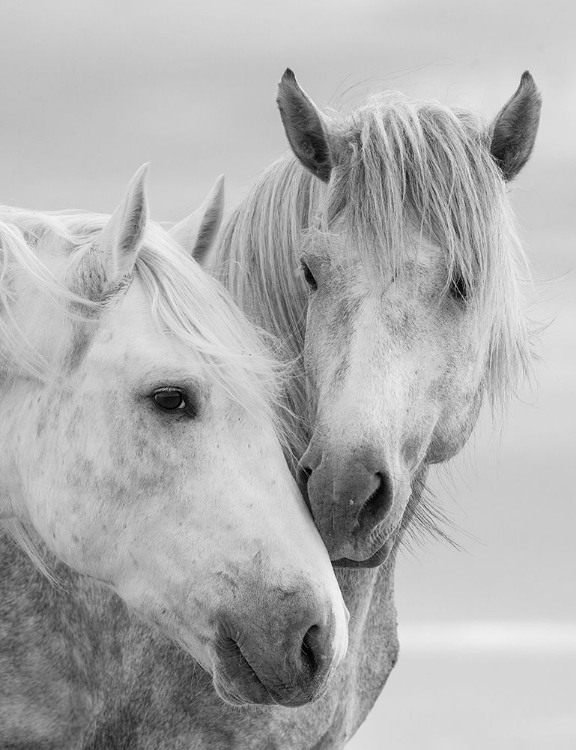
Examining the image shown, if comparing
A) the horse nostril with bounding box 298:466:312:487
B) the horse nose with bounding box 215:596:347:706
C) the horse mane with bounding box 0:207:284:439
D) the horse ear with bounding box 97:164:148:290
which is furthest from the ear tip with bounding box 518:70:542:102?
the horse nose with bounding box 215:596:347:706

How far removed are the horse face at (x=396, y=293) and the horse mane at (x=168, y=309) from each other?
1.03 feet

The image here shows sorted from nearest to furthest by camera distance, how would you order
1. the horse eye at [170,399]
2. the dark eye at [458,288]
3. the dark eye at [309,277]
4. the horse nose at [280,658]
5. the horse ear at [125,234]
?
the horse nose at [280,658], the horse eye at [170,399], the horse ear at [125,234], the dark eye at [458,288], the dark eye at [309,277]

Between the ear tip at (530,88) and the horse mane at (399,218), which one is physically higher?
the ear tip at (530,88)

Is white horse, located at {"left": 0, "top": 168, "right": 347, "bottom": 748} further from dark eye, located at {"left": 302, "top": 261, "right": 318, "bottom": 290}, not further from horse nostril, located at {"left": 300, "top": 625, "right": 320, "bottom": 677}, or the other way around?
dark eye, located at {"left": 302, "top": 261, "right": 318, "bottom": 290}

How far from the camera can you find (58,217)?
472cm

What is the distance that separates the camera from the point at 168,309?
4.09m

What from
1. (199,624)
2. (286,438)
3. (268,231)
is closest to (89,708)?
(199,624)

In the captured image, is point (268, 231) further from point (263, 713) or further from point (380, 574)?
point (263, 713)

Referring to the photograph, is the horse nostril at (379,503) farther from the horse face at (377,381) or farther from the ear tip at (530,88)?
the ear tip at (530,88)

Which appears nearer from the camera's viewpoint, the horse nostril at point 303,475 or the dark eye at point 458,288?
the horse nostril at point 303,475

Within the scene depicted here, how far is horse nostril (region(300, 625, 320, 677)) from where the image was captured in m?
3.74

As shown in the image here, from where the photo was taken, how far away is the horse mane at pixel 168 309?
13.2 feet

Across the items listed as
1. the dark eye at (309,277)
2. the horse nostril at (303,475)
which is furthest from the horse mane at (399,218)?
the horse nostril at (303,475)

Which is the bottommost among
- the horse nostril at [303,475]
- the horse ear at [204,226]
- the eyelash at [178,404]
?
the horse nostril at [303,475]
